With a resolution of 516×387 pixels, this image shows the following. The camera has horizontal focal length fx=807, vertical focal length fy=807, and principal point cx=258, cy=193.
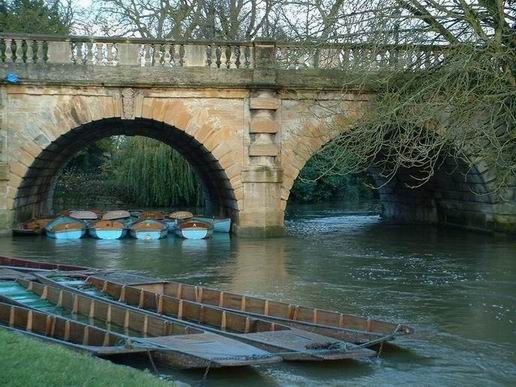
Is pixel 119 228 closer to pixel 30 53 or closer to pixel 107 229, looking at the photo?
pixel 107 229

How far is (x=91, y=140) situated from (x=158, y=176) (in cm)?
808

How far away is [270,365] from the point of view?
730cm

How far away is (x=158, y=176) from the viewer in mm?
30500

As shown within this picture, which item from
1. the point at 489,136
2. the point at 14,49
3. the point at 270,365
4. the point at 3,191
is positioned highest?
the point at 14,49

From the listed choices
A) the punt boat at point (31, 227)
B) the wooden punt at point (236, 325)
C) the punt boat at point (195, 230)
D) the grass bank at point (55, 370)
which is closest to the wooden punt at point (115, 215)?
the punt boat at point (31, 227)

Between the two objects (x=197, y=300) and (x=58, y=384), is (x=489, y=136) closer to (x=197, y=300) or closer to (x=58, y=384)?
(x=197, y=300)

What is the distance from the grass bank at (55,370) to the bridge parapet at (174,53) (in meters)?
12.0

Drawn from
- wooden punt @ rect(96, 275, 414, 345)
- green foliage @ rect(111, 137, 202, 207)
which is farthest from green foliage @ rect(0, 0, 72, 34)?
wooden punt @ rect(96, 275, 414, 345)

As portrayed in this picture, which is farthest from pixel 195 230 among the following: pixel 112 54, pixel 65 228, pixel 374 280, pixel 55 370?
pixel 55 370

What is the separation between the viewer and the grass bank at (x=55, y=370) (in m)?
4.89

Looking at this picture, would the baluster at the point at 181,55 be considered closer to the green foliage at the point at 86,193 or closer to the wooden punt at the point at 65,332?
the wooden punt at the point at 65,332

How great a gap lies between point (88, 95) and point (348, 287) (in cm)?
831

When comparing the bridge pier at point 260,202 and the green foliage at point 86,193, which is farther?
the green foliage at point 86,193

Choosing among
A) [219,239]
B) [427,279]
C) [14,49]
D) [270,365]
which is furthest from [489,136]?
[14,49]
